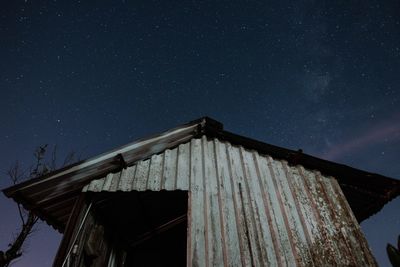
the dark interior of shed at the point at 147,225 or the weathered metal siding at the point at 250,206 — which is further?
the dark interior of shed at the point at 147,225

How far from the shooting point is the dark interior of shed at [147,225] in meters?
5.86

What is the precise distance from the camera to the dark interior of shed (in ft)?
19.2

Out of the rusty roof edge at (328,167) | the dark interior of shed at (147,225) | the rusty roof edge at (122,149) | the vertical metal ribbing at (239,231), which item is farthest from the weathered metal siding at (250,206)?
the dark interior of shed at (147,225)

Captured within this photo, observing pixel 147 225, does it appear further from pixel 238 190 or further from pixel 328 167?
pixel 328 167

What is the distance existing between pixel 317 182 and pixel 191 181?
8.95ft

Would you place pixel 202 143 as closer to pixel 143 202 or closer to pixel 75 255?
pixel 143 202

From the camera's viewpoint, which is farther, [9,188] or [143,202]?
[143,202]

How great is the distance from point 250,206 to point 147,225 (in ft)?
10.7

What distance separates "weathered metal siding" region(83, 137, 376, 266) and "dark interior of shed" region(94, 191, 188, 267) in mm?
986

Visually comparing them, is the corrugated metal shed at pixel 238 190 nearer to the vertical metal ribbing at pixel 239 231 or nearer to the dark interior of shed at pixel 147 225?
the vertical metal ribbing at pixel 239 231

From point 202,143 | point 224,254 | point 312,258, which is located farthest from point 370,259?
point 202,143

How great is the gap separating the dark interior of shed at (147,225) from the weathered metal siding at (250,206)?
0.99 m

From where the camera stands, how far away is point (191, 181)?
4.90 metres

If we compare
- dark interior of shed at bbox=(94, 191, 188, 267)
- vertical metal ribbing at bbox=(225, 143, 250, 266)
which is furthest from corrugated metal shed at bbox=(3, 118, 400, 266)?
dark interior of shed at bbox=(94, 191, 188, 267)
